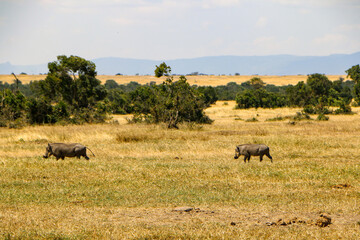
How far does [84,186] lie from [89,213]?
333 cm

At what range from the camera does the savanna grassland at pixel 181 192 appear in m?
8.66

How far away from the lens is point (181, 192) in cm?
1223

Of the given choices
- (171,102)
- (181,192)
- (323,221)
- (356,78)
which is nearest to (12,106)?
(171,102)

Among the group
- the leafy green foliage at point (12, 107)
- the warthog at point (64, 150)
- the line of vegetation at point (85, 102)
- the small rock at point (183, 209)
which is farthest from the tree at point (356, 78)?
the small rock at point (183, 209)

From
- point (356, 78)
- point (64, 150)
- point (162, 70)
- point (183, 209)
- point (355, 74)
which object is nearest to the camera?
point (183, 209)

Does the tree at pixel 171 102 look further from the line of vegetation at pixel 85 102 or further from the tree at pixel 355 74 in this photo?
the tree at pixel 355 74

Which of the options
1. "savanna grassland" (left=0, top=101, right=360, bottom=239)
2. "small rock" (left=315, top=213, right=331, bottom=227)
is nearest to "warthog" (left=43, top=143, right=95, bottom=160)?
"savanna grassland" (left=0, top=101, right=360, bottom=239)

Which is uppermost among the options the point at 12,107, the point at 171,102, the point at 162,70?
the point at 162,70

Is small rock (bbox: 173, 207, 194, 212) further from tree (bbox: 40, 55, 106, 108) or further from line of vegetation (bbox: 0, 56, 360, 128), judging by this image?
tree (bbox: 40, 55, 106, 108)

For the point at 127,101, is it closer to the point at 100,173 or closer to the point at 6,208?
the point at 100,173

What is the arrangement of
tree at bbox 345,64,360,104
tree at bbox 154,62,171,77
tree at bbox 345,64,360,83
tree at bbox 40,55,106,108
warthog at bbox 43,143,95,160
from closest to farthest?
warthog at bbox 43,143,95,160 → tree at bbox 154,62,171,77 → tree at bbox 40,55,106,108 → tree at bbox 345,64,360,104 → tree at bbox 345,64,360,83

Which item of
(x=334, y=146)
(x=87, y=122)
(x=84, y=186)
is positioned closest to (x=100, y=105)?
(x=87, y=122)

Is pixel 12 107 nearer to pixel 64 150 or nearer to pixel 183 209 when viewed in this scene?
pixel 64 150

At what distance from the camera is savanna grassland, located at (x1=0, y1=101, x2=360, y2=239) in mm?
8664
